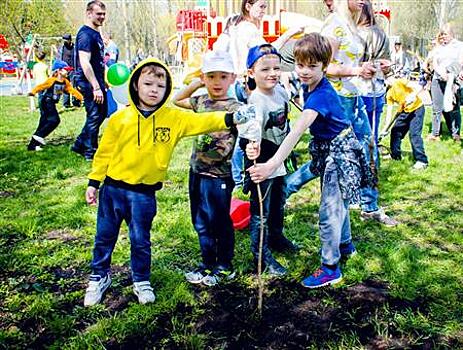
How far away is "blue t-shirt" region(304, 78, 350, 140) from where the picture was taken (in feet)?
9.46

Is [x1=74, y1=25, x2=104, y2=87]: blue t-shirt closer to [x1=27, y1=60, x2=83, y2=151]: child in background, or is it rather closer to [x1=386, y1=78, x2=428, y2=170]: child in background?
[x1=27, y1=60, x2=83, y2=151]: child in background

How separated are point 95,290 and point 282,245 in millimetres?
1395

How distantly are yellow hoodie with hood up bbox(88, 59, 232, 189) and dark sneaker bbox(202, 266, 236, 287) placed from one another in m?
0.76

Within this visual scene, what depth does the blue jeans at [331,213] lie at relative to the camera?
122 inches

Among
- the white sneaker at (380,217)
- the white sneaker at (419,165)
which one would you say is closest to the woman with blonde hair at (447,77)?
the white sneaker at (419,165)

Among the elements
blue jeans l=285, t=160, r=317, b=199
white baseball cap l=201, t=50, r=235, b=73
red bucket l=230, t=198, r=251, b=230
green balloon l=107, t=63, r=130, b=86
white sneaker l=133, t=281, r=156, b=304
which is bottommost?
white sneaker l=133, t=281, r=156, b=304

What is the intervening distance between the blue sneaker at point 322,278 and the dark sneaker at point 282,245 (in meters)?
0.50

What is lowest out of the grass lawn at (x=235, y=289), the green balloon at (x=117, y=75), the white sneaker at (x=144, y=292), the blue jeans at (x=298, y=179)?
the grass lawn at (x=235, y=289)

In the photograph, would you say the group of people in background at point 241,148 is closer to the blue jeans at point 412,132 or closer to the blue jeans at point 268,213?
the blue jeans at point 268,213

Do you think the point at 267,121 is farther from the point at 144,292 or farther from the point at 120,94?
the point at 120,94

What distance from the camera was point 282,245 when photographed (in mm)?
3670

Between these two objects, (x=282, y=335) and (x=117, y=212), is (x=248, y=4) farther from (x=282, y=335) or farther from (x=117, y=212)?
(x=282, y=335)

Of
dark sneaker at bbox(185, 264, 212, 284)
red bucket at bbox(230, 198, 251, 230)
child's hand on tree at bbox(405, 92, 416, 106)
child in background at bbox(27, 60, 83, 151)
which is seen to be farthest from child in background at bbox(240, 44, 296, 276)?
child in background at bbox(27, 60, 83, 151)

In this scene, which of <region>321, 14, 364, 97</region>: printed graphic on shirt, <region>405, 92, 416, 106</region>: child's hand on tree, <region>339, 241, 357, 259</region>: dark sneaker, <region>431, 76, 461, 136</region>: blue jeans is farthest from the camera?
<region>431, 76, 461, 136</region>: blue jeans
